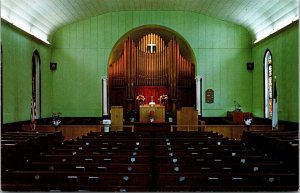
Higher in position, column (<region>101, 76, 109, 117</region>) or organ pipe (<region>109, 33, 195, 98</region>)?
organ pipe (<region>109, 33, 195, 98</region>)

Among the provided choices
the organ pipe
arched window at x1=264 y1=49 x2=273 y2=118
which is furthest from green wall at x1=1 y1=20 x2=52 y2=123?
arched window at x1=264 y1=49 x2=273 y2=118

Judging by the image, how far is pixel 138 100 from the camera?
67.1 feet

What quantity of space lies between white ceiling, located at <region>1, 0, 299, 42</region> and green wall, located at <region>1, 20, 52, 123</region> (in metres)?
0.44

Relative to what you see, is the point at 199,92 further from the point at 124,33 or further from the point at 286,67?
the point at 286,67

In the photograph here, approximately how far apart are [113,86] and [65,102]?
2.87m

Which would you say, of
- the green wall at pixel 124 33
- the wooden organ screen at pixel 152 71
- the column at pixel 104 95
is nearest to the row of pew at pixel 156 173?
the column at pixel 104 95

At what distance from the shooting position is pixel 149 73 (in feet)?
66.9

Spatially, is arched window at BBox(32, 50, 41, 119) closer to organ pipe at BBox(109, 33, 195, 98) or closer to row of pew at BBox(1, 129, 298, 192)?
organ pipe at BBox(109, 33, 195, 98)

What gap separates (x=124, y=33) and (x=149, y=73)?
2.71 metres

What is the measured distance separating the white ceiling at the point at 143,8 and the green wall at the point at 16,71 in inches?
17.5

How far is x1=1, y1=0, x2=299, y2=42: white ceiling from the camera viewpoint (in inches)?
531

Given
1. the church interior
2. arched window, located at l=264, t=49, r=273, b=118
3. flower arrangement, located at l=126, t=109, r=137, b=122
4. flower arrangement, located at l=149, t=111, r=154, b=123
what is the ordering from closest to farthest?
the church interior
arched window, located at l=264, t=49, r=273, b=118
flower arrangement, located at l=149, t=111, r=154, b=123
flower arrangement, located at l=126, t=109, r=137, b=122

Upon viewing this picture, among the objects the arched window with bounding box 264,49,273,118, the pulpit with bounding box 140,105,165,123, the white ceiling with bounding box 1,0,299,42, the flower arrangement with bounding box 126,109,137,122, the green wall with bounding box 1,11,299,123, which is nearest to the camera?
the white ceiling with bounding box 1,0,299,42

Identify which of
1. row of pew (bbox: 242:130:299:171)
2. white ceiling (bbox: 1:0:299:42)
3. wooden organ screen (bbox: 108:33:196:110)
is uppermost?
white ceiling (bbox: 1:0:299:42)
